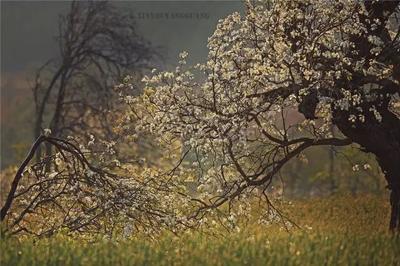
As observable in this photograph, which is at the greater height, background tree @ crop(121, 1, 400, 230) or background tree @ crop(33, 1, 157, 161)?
background tree @ crop(33, 1, 157, 161)

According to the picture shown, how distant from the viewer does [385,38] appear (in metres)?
17.2

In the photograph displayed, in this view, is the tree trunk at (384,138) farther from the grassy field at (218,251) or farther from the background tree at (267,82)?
the grassy field at (218,251)

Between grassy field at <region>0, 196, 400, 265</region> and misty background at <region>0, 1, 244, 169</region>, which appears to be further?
misty background at <region>0, 1, 244, 169</region>

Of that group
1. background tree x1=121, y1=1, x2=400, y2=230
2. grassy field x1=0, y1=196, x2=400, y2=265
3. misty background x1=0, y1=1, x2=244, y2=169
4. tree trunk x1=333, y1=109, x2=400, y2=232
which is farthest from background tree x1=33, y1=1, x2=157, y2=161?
grassy field x1=0, y1=196, x2=400, y2=265

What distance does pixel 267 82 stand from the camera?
16156 millimetres

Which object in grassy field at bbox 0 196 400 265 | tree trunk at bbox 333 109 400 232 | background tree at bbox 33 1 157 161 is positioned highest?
background tree at bbox 33 1 157 161

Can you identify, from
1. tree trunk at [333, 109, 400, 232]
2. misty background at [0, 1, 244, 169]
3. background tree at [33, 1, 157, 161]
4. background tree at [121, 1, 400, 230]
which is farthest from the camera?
background tree at [33, 1, 157, 161]

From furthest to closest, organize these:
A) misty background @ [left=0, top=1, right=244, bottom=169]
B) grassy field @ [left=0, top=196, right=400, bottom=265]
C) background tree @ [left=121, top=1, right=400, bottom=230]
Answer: misty background @ [left=0, top=1, right=244, bottom=169]
background tree @ [left=121, top=1, right=400, bottom=230]
grassy field @ [left=0, top=196, right=400, bottom=265]

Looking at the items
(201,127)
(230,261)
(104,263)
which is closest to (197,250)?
(230,261)

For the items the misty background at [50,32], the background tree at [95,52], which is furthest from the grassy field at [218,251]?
the background tree at [95,52]

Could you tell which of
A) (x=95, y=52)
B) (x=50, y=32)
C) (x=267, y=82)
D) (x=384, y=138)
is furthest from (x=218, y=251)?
(x=50, y=32)

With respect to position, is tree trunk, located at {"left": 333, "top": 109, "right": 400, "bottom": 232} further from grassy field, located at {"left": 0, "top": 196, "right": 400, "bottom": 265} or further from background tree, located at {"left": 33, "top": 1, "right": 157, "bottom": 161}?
background tree, located at {"left": 33, "top": 1, "right": 157, "bottom": 161}

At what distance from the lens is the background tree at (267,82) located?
613 inches

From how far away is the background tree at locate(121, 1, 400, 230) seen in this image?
51.1 ft
